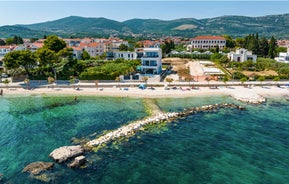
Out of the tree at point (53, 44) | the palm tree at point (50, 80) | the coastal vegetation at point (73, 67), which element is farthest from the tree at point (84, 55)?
the palm tree at point (50, 80)

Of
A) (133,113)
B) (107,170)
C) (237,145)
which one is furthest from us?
(133,113)

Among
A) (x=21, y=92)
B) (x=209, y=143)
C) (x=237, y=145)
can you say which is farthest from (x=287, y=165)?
(x=21, y=92)

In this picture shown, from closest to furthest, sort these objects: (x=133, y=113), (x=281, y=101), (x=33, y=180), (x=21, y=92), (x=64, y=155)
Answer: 1. (x=33, y=180)
2. (x=64, y=155)
3. (x=133, y=113)
4. (x=281, y=101)
5. (x=21, y=92)

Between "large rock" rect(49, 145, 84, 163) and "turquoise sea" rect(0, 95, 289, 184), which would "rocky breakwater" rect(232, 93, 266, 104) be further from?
"large rock" rect(49, 145, 84, 163)

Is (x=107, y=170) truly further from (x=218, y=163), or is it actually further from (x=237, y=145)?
(x=237, y=145)

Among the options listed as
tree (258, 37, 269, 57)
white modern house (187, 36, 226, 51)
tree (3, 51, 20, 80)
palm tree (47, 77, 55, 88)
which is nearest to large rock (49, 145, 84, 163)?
palm tree (47, 77, 55, 88)

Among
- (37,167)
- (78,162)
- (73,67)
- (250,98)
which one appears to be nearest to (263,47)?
(250,98)
